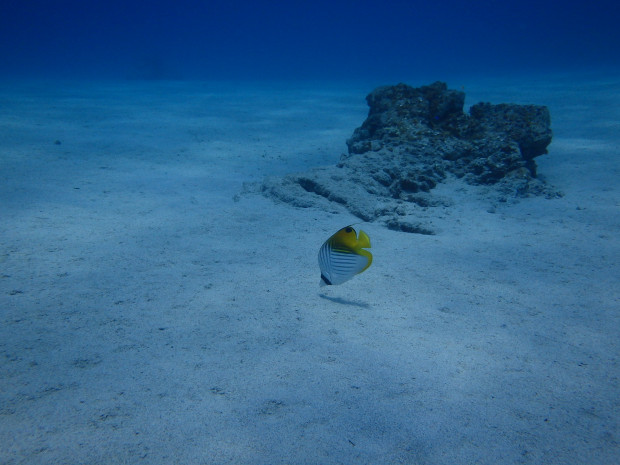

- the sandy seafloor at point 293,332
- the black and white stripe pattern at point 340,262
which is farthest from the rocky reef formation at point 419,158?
the black and white stripe pattern at point 340,262

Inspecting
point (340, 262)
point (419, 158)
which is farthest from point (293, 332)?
point (419, 158)

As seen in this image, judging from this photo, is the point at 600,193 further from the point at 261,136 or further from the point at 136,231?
the point at 261,136

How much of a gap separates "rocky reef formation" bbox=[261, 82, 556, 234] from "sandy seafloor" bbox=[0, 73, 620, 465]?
0.42m

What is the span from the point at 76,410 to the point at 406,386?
204cm

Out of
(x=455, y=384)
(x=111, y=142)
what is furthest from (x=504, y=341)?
(x=111, y=142)

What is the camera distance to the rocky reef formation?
541 cm

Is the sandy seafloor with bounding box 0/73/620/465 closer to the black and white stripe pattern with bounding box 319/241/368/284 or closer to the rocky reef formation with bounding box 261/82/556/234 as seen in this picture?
the rocky reef formation with bounding box 261/82/556/234

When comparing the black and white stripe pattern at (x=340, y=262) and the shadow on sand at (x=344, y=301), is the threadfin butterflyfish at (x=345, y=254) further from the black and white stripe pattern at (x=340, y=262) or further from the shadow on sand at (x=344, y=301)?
the shadow on sand at (x=344, y=301)

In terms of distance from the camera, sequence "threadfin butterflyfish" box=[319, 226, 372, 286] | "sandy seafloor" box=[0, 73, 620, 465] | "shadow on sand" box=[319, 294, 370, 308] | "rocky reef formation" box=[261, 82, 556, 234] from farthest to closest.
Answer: "rocky reef formation" box=[261, 82, 556, 234] < "shadow on sand" box=[319, 294, 370, 308] < "threadfin butterflyfish" box=[319, 226, 372, 286] < "sandy seafloor" box=[0, 73, 620, 465]

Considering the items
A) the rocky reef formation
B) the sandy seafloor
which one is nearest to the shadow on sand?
the sandy seafloor

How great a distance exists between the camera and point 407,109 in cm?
711

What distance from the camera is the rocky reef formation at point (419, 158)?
541 cm

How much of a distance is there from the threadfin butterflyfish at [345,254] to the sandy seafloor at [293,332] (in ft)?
2.02

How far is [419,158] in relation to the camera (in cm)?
632
